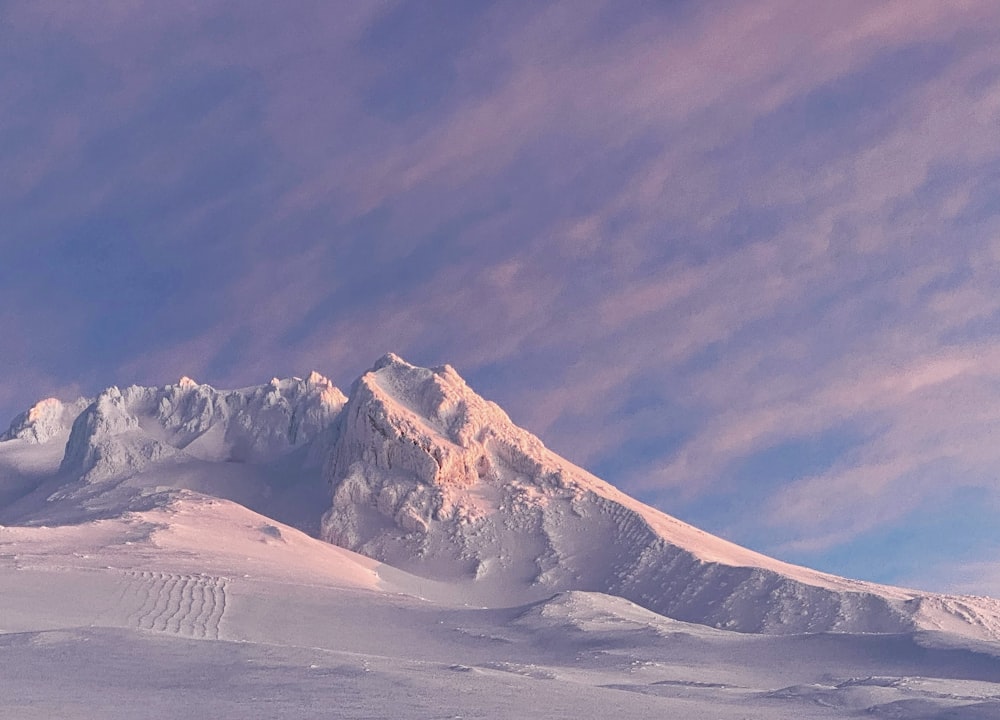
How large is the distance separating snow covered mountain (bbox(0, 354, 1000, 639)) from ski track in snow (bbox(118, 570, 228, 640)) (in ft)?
53.3

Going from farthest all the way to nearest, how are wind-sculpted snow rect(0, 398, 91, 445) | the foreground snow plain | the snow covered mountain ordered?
wind-sculpted snow rect(0, 398, 91, 445) < the snow covered mountain < the foreground snow plain

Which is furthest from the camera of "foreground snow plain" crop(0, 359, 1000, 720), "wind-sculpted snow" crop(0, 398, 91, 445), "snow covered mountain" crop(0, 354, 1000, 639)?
"wind-sculpted snow" crop(0, 398, 91, 445)

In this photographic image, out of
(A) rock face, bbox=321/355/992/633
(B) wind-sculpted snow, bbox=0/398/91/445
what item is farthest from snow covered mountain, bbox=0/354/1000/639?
(B) wind-sculpted snow, bbox=0/398/91/445

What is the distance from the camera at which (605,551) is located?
2110 inches

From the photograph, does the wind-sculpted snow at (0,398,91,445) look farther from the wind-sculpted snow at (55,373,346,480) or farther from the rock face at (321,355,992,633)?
the rock face at (321,355,992,633)

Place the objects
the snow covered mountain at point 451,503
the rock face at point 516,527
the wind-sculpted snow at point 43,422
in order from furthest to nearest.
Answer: the wind-sculpted snow at point 43,422
the snow covered mountain at point 451,503
the rock face at point 516,527

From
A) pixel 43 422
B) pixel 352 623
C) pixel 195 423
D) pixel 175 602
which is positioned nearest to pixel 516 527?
pixel 352 623

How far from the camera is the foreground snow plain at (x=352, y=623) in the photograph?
58.1ft

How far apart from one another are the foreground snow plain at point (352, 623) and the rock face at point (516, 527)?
0.24 m

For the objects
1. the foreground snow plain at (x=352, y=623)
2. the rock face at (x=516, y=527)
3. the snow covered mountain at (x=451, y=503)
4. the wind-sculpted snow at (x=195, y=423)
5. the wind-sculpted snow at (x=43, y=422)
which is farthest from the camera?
the wind-sculpted snow at (x=43, y=422)

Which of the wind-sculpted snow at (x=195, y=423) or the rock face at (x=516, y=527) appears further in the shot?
the wind-sculpted snow at (x=195, y=423)

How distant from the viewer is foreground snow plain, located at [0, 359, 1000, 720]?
17.7m

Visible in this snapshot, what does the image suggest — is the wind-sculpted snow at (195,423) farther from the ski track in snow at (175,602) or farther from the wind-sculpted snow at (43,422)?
the ski track in snow at (175,602)

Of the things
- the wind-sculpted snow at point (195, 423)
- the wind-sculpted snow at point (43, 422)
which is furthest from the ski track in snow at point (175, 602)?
the wind-sculpted snow at point (43, 422)
